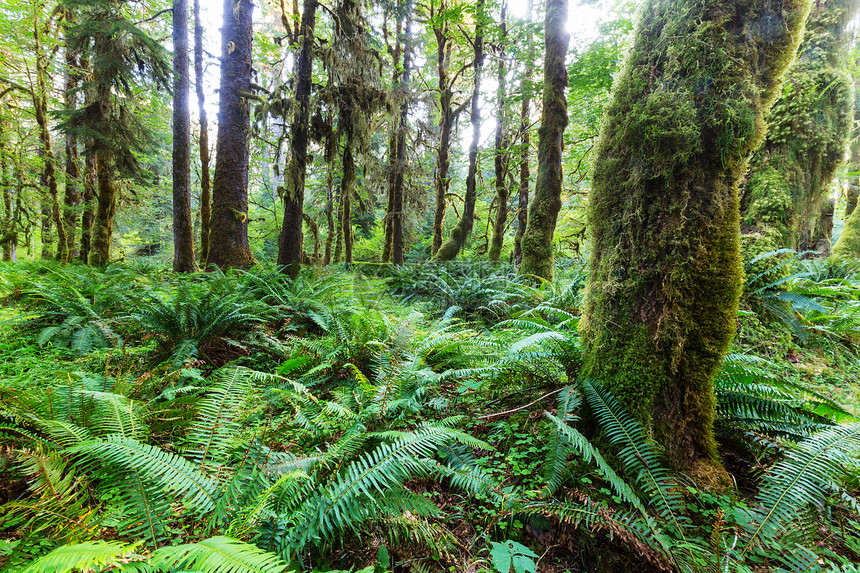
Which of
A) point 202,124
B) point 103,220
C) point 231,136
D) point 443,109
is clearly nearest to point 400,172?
point 443,109

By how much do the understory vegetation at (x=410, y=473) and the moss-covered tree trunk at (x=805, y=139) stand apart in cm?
235

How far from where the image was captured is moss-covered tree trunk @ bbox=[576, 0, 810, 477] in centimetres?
173

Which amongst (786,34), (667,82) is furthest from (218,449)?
(786,34)

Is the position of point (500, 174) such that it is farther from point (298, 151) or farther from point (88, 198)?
point (88, 198)

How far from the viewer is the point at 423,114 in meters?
11.0

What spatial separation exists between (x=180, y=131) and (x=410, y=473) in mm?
8220

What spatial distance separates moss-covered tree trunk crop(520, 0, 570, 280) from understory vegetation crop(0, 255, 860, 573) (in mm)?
3809

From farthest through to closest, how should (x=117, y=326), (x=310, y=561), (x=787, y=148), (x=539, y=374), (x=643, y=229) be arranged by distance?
(x=787, y=148)
(x=117, y=326)
(x=539, y=374)
(x=643, y=229)
(x=310, y=561)

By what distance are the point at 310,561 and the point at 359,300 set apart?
12.3 feet

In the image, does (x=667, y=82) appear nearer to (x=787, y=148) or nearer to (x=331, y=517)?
(x=331, y=517)

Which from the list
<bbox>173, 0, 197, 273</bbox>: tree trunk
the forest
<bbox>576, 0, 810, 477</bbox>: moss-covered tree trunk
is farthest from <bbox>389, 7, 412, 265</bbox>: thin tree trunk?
<bbox>576, 0, 810, 477</bbox>: moss-covered tree trunk

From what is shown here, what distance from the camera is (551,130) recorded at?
223 inches

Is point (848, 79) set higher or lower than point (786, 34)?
higher

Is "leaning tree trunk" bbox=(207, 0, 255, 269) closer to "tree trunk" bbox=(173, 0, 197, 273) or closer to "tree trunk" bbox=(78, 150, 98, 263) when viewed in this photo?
"tree trunk" bbox=(173, 0, 197, 273)
